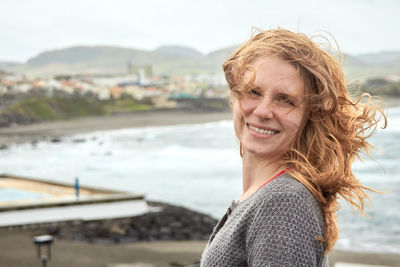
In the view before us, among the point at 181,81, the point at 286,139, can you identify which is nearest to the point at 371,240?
the point at 286,139

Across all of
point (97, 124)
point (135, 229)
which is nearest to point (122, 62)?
point (97, 124)

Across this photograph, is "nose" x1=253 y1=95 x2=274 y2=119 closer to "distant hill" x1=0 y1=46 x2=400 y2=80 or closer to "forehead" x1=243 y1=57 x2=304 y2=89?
"forehead" x1=243 y1=57 x2=304 y2=89

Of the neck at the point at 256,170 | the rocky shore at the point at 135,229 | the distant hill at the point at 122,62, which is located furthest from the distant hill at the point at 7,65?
the neck at the point at 256,170

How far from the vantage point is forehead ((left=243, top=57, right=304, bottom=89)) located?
3.09ft

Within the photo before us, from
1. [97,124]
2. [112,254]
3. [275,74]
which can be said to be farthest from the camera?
[97,124]

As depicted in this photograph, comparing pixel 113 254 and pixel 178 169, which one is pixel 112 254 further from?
pixel 178 169

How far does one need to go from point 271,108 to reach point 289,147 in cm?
8

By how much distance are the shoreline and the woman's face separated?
35.0 meters

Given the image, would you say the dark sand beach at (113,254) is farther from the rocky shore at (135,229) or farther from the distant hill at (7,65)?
the distant hill at (7,65)

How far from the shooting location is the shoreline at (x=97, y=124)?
37438 millimetres

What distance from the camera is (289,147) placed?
994mm

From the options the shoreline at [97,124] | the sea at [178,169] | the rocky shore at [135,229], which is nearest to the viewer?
the rocky shore at [135,229]

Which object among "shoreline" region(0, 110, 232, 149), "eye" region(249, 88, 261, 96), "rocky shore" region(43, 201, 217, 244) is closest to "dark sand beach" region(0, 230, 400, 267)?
"rocky shore" region(43, 201, 217, 244)

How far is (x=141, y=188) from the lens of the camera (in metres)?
25.9
